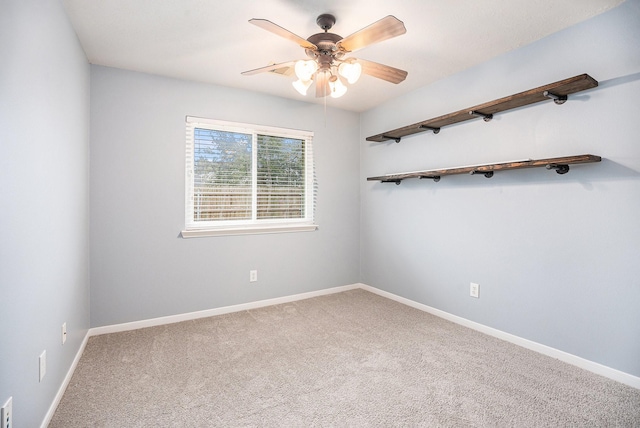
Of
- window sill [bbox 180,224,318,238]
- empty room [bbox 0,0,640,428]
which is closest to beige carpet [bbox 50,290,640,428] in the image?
empty room [bbox 0,0,640,428]

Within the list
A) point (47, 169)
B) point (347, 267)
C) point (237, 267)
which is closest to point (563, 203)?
point (347, 267)

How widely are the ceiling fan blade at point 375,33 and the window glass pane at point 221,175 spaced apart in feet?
6.04

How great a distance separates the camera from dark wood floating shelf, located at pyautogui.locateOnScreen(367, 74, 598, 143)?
210 cm

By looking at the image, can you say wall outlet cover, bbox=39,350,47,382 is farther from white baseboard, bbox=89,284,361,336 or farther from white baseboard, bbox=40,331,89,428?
white baseboard, bbox=89,284,361,336

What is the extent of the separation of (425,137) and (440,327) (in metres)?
1.90

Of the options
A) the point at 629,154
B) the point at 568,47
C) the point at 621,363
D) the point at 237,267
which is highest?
the point at 568,47

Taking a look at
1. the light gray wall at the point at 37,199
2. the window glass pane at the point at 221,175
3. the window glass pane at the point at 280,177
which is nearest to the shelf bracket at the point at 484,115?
the window glass pane at the point at 280,177

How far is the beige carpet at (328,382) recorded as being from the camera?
1734 millimetres

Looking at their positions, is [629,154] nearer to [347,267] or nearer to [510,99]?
[510,99]

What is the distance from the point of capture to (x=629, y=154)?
204 cm

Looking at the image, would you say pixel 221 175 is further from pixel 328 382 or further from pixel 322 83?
pixel 328 382

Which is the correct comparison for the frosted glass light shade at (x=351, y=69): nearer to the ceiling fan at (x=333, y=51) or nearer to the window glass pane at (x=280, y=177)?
the ceiling fan at (x=333, y=51)

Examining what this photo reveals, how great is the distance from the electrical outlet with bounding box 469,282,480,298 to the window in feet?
6.01

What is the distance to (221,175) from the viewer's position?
341 cm
